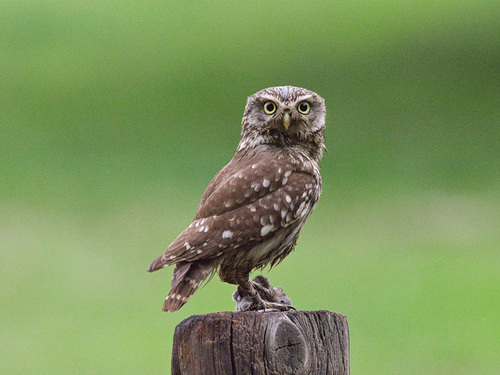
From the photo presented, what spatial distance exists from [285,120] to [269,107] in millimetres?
166

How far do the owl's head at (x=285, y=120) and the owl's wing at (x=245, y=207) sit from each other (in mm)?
179

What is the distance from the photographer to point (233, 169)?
448 cm

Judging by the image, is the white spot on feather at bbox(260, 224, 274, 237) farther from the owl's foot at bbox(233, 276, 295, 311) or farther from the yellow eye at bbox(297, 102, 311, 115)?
the yellow eye at bbox(297, 102, 311, 115)

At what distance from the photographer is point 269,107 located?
4590 mm

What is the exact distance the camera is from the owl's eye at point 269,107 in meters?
4.55

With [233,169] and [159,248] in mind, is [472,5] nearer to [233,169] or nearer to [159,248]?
[159,248]

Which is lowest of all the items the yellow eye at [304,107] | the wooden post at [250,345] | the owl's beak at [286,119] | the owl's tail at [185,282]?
the wooden post at [250,345]

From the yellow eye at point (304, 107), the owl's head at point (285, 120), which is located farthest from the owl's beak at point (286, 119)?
the yellow eye at point (304, 107)

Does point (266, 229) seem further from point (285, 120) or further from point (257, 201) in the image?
point (285, 120)

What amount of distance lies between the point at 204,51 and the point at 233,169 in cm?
1896

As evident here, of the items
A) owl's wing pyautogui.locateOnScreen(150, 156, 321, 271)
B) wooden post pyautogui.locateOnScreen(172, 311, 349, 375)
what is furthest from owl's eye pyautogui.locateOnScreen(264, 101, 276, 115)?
wooden post pyautogui.locateOnScreen(172, 311, 349, 375)

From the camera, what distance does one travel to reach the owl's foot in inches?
167

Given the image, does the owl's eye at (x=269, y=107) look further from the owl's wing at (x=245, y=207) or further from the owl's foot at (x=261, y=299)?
the owl's foot at (x=261, y=299)

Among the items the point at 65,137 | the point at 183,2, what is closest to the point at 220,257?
the point at 65,137
